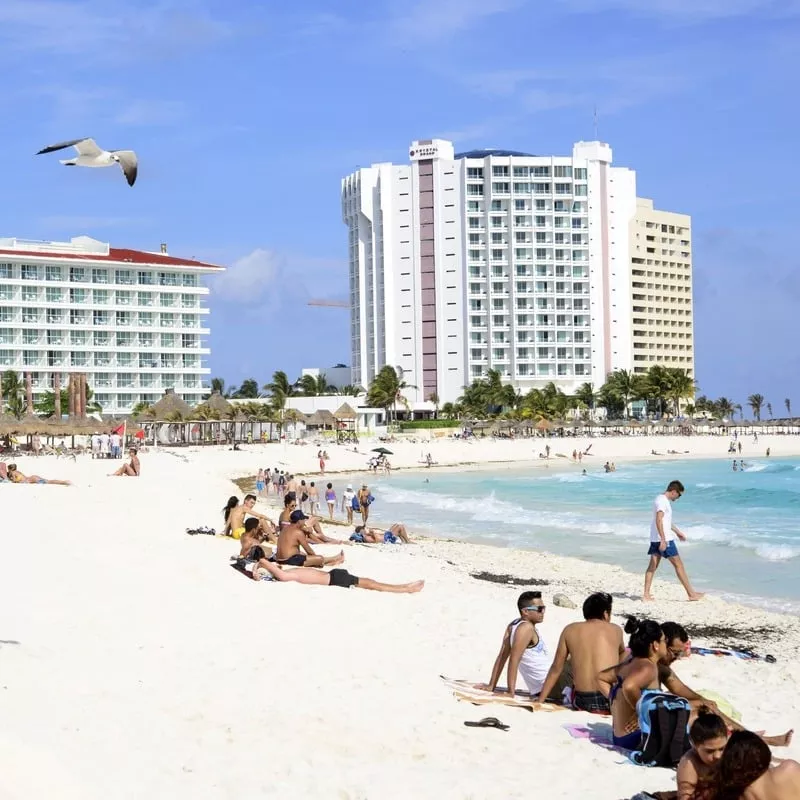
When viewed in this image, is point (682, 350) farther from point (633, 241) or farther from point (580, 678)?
point (580, 678)

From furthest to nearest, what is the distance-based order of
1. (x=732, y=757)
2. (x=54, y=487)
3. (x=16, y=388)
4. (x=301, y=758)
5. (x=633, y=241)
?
(x=633, y=241)
(x=16, y=388)
(x=54, y=487)
(x=301, y=758)
(x=732, y=757)

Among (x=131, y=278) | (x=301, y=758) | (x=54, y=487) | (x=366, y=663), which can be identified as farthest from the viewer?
(x=131, y=278)

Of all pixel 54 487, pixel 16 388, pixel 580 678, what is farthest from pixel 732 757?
pixel 16 388

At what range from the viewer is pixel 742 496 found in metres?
38.3

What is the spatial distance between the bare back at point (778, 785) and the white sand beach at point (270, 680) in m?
1.27

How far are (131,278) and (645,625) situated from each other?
87.9 metres

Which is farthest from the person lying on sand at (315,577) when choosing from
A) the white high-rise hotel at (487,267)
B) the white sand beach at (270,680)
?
the white high-rise hotel at (487,267)

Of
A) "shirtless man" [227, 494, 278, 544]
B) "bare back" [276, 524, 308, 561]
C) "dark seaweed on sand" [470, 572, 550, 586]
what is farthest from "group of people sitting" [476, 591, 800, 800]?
"shirtless man" [227, 494, 278, 544]

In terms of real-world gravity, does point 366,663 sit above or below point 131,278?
below

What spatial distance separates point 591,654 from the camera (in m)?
7.36

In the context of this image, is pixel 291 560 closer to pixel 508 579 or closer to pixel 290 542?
pixel 290 542

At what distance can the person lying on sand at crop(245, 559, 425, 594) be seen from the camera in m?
11.4

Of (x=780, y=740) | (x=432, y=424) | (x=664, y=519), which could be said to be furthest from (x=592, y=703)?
(x=432, y=424)

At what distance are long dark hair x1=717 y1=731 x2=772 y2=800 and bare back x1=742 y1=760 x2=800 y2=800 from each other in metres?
0.03
